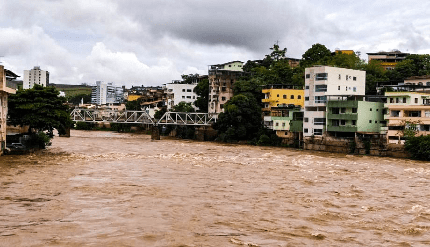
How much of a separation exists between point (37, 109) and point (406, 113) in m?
32.8

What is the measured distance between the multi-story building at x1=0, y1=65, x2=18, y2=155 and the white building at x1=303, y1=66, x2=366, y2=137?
30.2 metres

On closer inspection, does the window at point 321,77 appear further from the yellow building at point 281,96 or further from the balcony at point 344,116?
the yellow building at point 281,96

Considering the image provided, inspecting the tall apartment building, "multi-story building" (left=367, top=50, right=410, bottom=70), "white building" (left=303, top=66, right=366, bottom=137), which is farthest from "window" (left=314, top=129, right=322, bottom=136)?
the tall apartment building

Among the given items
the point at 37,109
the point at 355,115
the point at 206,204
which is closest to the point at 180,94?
the point at 355,115

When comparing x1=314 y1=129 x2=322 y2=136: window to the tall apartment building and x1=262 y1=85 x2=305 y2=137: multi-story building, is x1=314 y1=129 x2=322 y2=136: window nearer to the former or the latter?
x1=262 y1=85 x2=305 y2=137: multi-story building

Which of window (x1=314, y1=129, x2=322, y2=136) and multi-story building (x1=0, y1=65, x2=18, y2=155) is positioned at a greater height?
multi-story building (x1=0, y1=65, x2=18, y2=155)

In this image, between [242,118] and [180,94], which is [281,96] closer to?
[242,118]

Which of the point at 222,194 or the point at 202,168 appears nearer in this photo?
the point at 222,194

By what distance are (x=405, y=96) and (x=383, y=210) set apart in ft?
88.3

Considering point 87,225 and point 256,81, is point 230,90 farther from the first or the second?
point 87,225

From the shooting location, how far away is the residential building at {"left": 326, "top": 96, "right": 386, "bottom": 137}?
43.7 m

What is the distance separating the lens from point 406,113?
4097 cm

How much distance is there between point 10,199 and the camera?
654 inches

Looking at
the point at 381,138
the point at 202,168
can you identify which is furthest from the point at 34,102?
the point at 381,138
